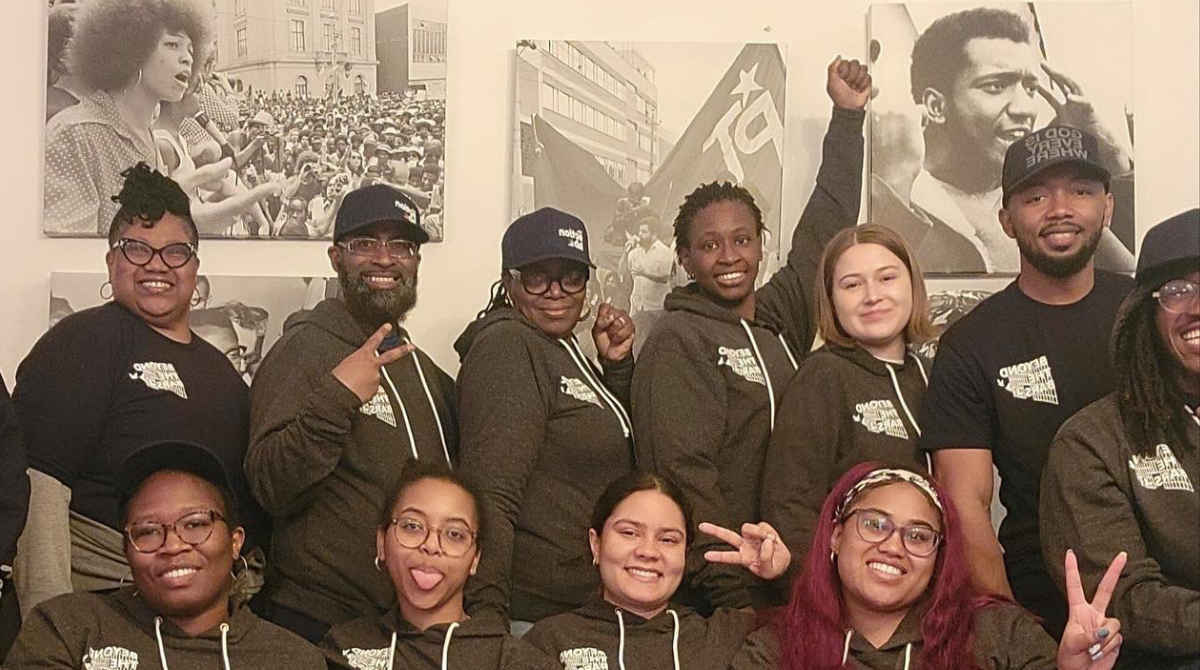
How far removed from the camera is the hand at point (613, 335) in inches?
140

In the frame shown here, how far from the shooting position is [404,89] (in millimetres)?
3922

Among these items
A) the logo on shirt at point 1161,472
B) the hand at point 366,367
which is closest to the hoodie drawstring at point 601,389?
the hand at point 366,367

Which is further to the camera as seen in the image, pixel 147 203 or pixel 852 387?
pixel 147 203

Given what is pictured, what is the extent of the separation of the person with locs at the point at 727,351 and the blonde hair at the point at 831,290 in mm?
241

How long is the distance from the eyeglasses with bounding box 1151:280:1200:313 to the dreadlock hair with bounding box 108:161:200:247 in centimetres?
224

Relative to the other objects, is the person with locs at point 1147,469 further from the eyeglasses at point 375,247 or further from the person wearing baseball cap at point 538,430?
the eyeglasses at point 375,247

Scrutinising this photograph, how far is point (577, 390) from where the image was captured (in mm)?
3297

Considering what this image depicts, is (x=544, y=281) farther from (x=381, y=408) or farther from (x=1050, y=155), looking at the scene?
(x=1050, y=155)

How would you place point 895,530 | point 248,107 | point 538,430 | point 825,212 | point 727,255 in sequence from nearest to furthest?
point 895,530 < point 538,430 < point 727,255 < point 825,212 < point 248,107

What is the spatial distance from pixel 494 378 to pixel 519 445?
18 centimetres

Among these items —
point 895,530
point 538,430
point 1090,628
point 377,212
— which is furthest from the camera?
point 377,212

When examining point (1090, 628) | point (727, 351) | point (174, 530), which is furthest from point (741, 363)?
point (174, 530)

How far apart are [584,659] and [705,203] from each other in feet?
4.36

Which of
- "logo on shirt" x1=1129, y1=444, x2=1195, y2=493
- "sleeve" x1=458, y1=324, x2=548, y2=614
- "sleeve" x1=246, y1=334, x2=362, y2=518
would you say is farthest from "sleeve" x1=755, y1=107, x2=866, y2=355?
"sleeve" x1=246, y1=334, x2=362, y2=518
